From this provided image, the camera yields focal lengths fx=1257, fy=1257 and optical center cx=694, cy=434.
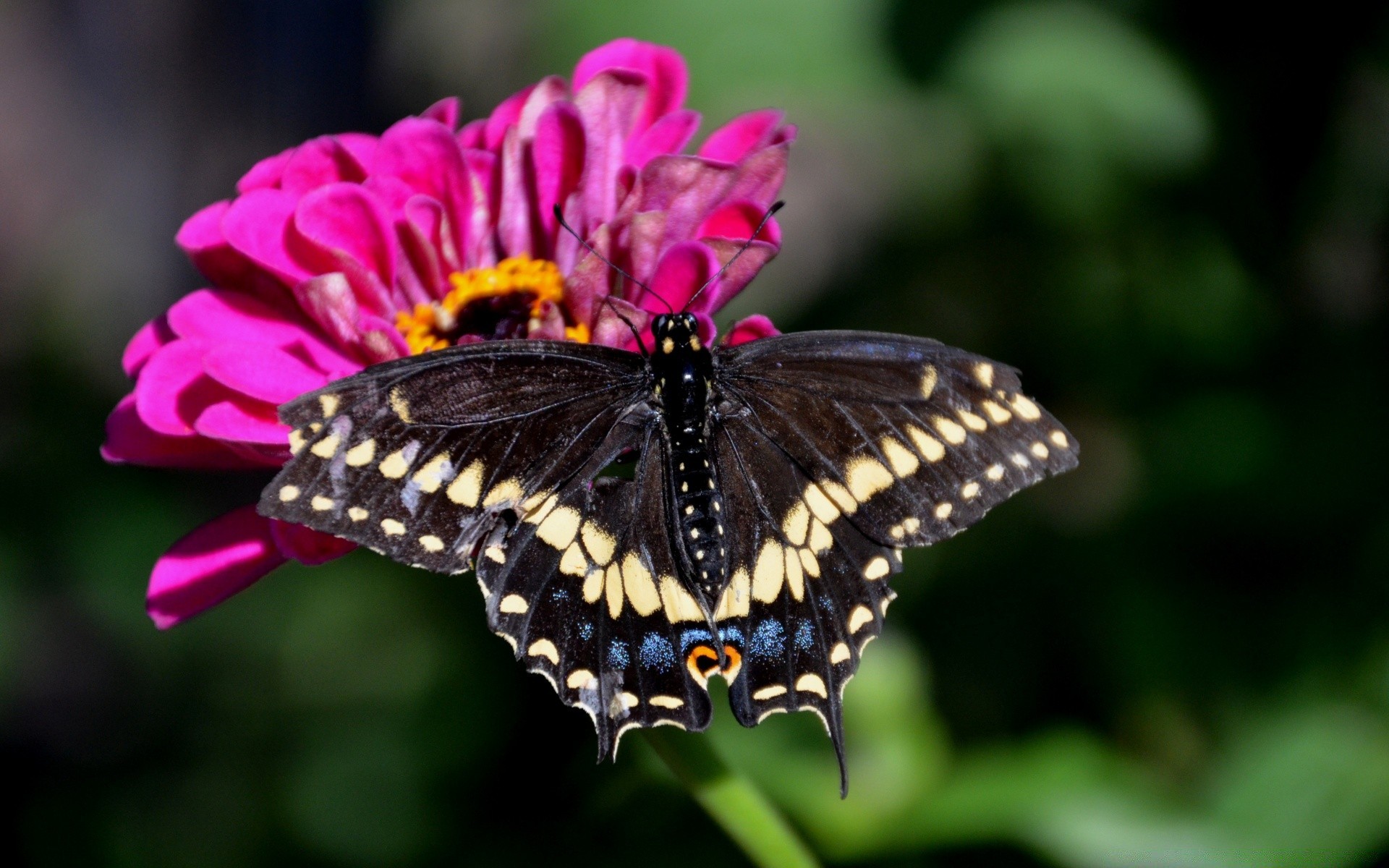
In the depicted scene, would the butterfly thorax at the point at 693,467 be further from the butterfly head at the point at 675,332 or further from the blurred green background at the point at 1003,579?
the blurred green background at the point at 1003,579

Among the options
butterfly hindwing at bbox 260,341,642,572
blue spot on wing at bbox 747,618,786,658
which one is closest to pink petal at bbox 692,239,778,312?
butterfly hindwing at bbox 260,341,642,572

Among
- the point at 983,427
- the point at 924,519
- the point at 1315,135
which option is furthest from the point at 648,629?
the point at 1315,135

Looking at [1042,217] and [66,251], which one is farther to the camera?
[66,251]

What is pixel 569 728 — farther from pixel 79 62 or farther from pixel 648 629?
pixel 79 62

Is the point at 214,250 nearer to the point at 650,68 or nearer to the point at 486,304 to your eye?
the point at 486,304

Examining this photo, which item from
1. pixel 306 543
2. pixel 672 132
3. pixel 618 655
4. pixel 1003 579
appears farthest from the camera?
pixel 1003 579

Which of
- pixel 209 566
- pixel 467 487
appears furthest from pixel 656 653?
pixel 209 566

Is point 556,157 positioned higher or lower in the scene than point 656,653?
higher
